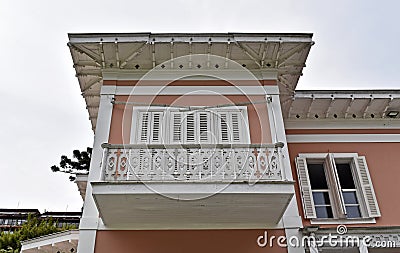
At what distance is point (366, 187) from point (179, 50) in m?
5.92

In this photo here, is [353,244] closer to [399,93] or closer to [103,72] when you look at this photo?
[399,93]

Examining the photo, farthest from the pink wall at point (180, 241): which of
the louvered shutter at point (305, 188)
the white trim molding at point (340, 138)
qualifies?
the white trim molding at point (340, 138)

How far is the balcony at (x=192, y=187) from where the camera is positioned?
6836 millimetres

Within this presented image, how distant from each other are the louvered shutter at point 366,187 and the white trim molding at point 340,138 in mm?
689

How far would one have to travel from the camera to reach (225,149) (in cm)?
740

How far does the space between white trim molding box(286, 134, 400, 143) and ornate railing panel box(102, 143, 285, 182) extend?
9.81 ft

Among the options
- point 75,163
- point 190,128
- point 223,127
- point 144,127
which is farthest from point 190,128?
point 75,163

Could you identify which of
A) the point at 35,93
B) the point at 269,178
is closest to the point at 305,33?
the point at 269,178

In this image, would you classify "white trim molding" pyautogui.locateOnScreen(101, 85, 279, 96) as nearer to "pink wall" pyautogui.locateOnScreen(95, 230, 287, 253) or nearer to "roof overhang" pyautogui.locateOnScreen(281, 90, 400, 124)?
"roof overhang" pyautogui.locateOnScreen(281, 90, 400, 124)

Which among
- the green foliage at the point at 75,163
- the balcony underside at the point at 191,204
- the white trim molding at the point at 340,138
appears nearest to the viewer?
the balcony underside at the point at 191,204

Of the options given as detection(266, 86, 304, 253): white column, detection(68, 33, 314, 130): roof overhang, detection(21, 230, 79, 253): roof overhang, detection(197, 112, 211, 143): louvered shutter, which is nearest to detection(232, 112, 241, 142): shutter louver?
detection(197, 112, 211, 143): louvered shutter

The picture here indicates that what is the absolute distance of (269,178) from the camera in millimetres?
7125

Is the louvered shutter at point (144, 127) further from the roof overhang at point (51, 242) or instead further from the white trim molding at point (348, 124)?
the white trim molding at point (348, 124)

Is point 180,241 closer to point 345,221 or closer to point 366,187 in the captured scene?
point 345,221
